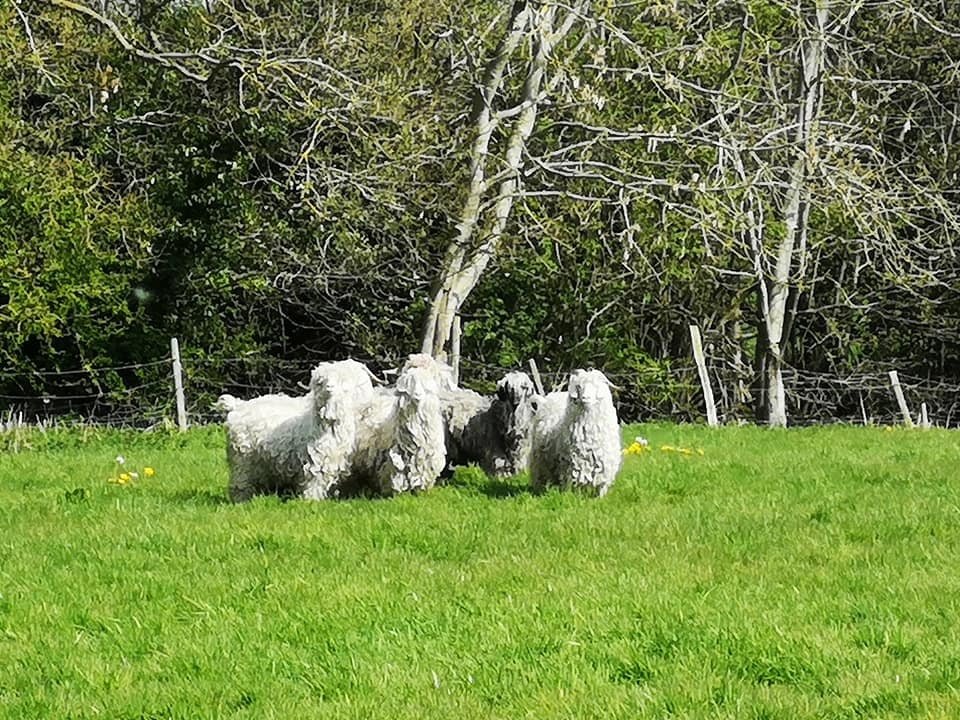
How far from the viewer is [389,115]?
17.0 metres

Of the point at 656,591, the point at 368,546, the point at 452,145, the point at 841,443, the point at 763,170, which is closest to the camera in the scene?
the point at 656,591

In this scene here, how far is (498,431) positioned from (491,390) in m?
11.7

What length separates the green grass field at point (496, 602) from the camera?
5.91 meters

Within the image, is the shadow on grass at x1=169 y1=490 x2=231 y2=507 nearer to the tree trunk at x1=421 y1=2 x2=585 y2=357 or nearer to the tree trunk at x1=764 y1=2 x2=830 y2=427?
the tree trunk at x1=421 y1=2 x2=585 y2=357

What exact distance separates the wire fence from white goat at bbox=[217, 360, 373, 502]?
39.2 ft

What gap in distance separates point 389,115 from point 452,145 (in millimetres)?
2040

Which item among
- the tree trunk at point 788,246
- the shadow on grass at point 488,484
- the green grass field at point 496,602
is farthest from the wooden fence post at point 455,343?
the green grass field at point 496,602

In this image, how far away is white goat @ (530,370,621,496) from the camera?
10766 mm

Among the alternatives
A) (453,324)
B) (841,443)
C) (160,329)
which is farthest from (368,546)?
(160,329)

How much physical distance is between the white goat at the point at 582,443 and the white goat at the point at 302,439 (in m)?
1.61

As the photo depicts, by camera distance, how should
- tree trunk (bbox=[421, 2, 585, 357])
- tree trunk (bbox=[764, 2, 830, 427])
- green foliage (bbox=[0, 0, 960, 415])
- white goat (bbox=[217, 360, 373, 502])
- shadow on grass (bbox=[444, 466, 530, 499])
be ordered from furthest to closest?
1. tree trunk (bbox=[764, 2, 830, 427])
2. green foliage (bbox=[0, 0, 960, 415])
3. tree trunk (bbox=[421, 2, 585, 357])
4. shadow on grass (bbox=[444, 466, 530, 499])
5. white goat (bbox=[217, 360, 373, 502])

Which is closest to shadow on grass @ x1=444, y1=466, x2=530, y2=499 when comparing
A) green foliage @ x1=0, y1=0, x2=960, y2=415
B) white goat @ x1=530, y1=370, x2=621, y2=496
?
white goat @ x1=530, y1=370, x2=621, y2=496

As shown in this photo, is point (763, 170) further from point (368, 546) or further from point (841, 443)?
point (368, 546)

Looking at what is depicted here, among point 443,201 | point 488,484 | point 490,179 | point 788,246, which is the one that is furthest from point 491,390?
point 488,484
